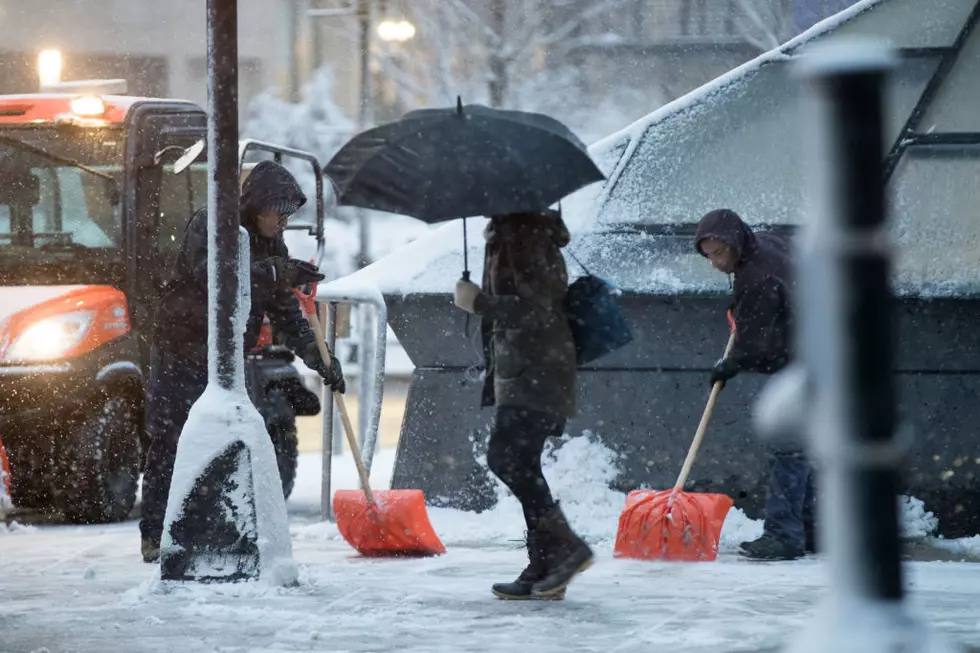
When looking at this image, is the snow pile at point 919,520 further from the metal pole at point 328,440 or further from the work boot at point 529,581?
the metal pole at point 328,440

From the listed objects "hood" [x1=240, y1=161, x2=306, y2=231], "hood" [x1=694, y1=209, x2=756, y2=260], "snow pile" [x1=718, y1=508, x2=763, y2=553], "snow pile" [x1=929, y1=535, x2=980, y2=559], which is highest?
"hood" [x1=240, y1=161, x2=306, y2=231]

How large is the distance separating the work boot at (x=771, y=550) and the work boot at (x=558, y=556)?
160 cm

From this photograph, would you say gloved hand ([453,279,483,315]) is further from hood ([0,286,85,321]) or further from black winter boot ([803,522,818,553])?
hood ([0,286,85,321])

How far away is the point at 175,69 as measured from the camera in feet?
104

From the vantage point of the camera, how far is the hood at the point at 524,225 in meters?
6.31

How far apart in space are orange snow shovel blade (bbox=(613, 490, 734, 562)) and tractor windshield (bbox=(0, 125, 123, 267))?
3.73m

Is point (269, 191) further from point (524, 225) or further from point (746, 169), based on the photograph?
point (746, 169)

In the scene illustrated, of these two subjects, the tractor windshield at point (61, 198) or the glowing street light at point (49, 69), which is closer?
the tractor windshield at point (61, 198)

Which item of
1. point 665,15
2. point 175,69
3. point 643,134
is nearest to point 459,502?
point 643,134

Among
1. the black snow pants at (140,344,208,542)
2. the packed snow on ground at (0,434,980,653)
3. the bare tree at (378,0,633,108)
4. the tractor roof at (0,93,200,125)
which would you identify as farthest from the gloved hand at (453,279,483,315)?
the bare tree at (378,0,633,108)

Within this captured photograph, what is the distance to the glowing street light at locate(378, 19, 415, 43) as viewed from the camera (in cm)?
2076

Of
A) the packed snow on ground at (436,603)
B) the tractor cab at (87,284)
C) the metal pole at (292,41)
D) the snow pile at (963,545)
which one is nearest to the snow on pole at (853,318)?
the packed snow on ground at (436,603)

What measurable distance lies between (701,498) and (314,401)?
330 centimetres

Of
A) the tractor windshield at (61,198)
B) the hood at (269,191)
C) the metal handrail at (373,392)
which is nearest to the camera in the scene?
the hood at (269,191)
